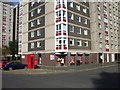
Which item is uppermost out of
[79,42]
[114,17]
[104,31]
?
[114,17]

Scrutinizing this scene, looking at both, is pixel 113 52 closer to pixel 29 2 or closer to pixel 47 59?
pixel 47 59

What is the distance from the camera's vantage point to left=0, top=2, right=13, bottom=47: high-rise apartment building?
93250mm

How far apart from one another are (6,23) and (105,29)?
55.0 meters

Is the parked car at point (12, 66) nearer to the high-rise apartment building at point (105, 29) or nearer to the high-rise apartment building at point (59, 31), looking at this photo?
the high-rise apartment building at point (59, 31)

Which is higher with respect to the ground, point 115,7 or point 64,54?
point 115,7

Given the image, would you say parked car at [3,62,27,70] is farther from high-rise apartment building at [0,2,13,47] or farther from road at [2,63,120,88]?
high-rise apartment building at [0,2,13,47]

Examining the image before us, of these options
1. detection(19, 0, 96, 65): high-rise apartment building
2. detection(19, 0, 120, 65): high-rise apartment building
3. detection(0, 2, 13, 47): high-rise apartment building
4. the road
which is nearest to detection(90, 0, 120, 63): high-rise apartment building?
detection(19, 0, 120, 65): high-rise apartment building

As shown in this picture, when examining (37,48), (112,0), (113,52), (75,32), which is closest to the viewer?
(75,32)

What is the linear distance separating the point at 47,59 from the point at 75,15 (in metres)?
11.4

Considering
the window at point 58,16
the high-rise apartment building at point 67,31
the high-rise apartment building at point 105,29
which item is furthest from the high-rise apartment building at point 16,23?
the window at point 58,16

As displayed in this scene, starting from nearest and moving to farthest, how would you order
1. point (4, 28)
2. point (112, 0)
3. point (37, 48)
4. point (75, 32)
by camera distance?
point (75, 32) → point (37, 48) → point (112, 0) → point (4, 28)

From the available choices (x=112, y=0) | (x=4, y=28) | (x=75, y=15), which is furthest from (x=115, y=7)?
(x=4, y=28)

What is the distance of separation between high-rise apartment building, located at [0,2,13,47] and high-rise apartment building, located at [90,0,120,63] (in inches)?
2030

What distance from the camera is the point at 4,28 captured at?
309 ft
